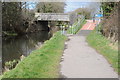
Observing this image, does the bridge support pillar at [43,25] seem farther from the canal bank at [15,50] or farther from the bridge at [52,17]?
the canal bank at [15,50]

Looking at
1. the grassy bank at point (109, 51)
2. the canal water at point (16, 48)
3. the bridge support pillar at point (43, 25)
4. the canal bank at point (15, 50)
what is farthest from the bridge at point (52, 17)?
the grassy bank at point (109, 51)

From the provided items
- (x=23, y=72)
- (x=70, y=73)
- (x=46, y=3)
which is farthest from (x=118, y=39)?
(x=46, y=3)

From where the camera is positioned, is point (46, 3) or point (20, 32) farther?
point (46, 3)

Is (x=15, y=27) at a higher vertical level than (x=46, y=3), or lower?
lower

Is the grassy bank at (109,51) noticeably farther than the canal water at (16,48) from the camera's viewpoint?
No

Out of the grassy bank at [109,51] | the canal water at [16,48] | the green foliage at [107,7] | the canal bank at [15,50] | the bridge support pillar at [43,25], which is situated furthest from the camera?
the bridge support pillar at [43,25]

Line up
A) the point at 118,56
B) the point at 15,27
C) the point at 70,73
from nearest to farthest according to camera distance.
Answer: the point at 70,73 → the point at 118,56 → the point at 15,27

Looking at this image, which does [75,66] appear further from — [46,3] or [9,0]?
[46,3]

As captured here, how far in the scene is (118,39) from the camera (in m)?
11.9

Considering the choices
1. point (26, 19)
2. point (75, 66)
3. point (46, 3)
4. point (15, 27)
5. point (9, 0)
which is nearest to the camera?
point (75, 66)

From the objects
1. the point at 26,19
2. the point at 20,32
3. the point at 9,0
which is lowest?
the point at 20,32

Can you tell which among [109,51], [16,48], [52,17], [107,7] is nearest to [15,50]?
[16,48]

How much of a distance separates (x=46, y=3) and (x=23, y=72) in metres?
51.0

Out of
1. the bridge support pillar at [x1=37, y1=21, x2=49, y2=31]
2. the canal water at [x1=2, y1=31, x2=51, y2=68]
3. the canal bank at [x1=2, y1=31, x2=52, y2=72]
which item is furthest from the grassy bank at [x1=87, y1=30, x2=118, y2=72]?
the bridge support pillar at [x1=37, y1=21, x2=49, y2=31]
